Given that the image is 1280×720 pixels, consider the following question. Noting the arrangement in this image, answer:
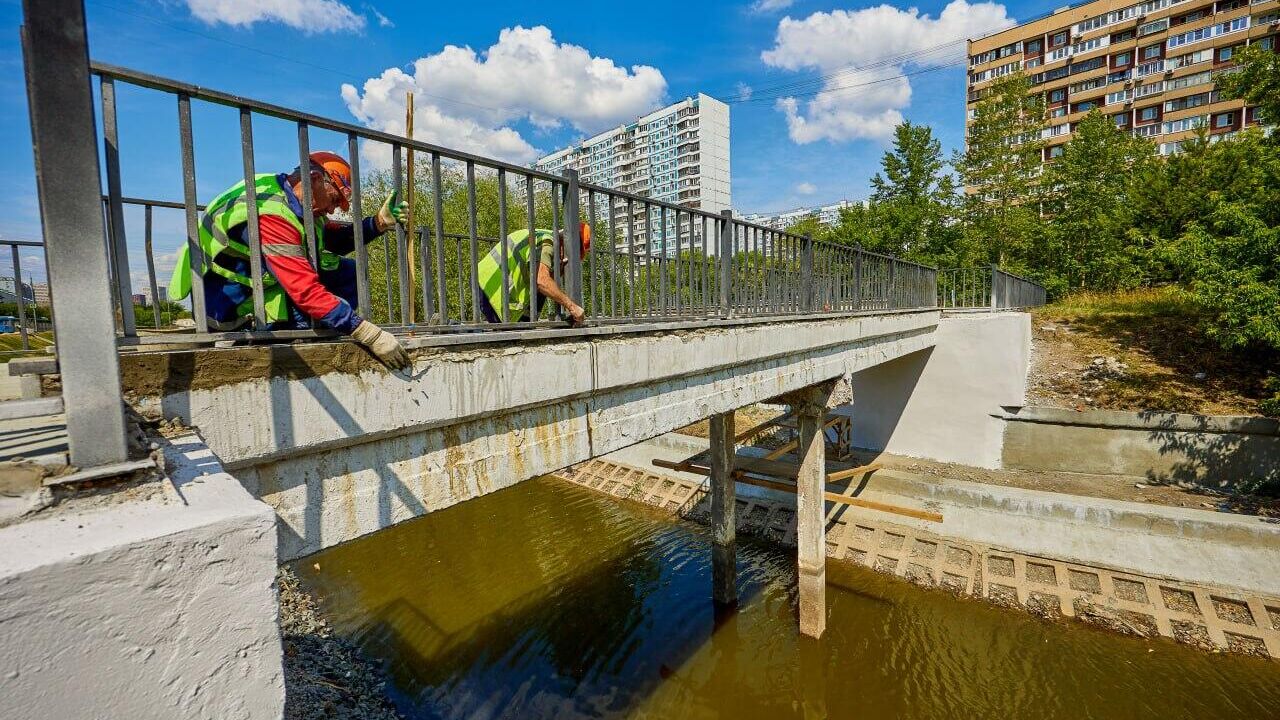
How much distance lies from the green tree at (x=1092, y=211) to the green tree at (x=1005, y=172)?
2.89 feet

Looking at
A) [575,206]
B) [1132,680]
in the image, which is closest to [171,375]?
[575,206]

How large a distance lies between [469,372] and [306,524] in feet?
3.26

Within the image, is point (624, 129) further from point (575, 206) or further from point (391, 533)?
point (575, 206)

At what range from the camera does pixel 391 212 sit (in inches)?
129

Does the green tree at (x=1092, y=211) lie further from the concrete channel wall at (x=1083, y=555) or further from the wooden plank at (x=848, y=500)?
the wooden plank at (x=848, y=500)

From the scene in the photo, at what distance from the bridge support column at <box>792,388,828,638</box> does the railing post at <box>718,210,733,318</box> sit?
300 cm

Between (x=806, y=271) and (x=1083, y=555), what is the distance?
782cm

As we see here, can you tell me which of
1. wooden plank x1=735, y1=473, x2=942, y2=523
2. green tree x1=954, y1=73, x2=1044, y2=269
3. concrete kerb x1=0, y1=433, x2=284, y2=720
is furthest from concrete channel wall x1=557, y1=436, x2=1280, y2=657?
green tree x1=954, y1=73, x2=1044, y2=269

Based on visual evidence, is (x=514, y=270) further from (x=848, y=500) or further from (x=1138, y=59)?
(x=1138, y=59)

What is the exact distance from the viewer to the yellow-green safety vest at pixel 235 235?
2518mm

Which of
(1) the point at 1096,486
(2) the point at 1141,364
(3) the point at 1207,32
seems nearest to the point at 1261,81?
(2) the point at 1141,364

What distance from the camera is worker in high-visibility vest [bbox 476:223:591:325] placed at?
3713 mm

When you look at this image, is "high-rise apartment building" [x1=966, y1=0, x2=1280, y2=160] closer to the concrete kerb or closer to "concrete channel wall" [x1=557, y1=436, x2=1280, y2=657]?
"concrete channel wall" [x1=557, y1=436, x2=1280, y2=657]

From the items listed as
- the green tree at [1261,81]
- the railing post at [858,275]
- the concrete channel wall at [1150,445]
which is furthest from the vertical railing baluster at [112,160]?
the green tree at [1261,81]
